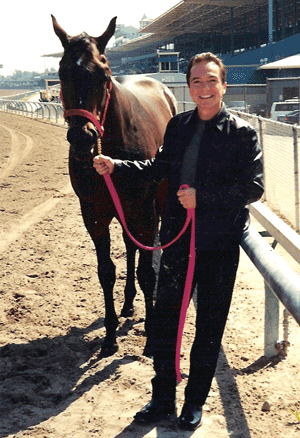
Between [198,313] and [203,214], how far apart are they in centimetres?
57

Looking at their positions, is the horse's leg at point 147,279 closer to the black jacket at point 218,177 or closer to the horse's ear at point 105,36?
the black jacket at point 218,177

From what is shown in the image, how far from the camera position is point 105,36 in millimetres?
3336

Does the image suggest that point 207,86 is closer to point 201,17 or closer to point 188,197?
point 188,197

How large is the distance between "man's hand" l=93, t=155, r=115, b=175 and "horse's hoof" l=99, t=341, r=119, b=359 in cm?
144

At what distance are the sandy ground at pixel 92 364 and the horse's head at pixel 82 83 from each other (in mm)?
1525

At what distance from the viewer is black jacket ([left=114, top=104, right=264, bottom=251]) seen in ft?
8.25

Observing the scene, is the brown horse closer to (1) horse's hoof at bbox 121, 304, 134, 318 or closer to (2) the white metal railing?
(1) horse's hoof at bbox 121, 304, 134, 318

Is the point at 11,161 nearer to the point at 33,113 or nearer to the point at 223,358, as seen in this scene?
the point at 223,358

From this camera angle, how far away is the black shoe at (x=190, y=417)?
2.72m

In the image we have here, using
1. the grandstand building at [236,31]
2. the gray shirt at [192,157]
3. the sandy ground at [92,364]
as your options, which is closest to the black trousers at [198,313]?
the sandy ground at [92,364]

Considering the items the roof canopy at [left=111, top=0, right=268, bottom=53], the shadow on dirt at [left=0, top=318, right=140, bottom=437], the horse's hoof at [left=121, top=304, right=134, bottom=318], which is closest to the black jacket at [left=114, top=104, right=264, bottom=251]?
the shadow on dirt at [left=0, top=318, right=140, bottom=437]

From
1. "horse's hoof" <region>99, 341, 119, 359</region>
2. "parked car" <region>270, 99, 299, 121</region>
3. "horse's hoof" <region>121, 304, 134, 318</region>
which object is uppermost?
"parked car" <region>270, 99, 299, 121</region>

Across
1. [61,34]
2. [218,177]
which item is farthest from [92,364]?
[61,34]

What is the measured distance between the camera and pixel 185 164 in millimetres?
2670
